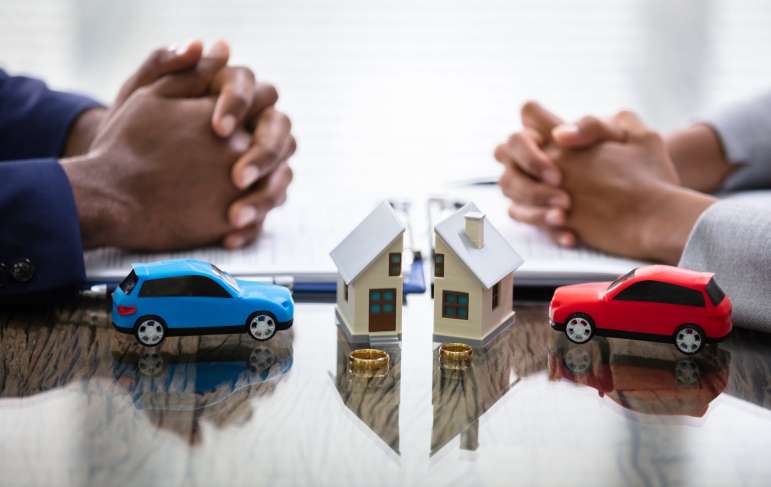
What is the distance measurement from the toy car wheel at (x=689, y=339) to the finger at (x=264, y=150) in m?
0.73

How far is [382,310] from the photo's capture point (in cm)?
102

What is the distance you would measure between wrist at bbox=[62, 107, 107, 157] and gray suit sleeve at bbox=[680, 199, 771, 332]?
1.06m

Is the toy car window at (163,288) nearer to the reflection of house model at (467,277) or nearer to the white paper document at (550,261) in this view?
the reflection of house model at (467,277)

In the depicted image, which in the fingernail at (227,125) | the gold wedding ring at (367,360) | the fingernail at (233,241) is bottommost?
the fingernail at (233,241)

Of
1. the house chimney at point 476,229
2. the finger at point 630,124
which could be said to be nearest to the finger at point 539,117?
the finger at point 630,124

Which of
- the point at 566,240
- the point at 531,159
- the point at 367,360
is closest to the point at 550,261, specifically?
the point at 566,240

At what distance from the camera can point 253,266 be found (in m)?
1.29

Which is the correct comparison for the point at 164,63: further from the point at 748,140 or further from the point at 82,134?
the point at 748,140

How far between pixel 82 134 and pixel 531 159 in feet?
2.68

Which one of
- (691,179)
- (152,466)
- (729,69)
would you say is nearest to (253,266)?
(152,466)

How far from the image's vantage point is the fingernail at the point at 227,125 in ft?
4.59

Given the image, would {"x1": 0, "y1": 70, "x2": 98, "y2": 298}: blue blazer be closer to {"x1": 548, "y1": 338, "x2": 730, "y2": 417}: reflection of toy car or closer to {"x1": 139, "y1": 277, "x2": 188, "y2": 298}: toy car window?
{"x1": 139, "y1": 277, "x2": 188, "y2": 298}: toy car window

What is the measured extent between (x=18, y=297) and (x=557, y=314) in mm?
682

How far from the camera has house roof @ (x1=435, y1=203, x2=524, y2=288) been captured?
1.01m
